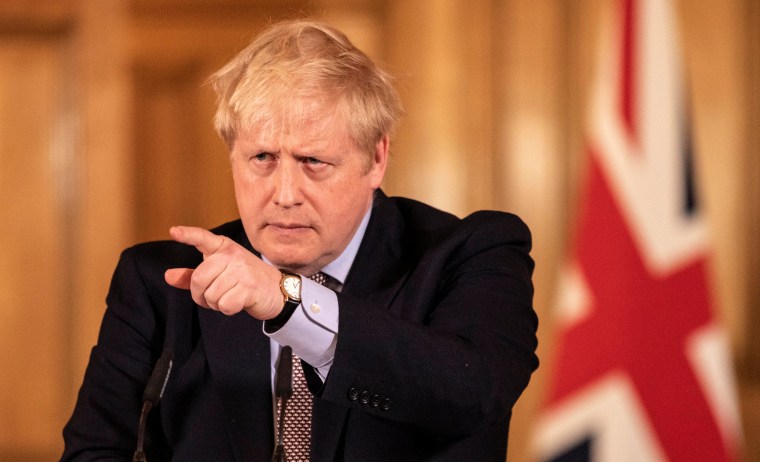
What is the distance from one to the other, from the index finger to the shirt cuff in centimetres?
15

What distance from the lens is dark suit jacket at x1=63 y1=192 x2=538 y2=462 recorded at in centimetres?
167

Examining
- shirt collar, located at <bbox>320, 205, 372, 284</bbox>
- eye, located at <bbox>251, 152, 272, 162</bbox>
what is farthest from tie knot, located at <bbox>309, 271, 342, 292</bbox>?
eye, located at <bbox>251, 152, 272, 162</bbox>

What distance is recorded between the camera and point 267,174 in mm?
1852

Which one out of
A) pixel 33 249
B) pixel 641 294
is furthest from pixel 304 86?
pixel 33 249

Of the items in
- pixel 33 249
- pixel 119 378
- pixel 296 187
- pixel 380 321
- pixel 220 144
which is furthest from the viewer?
pixel 220 144

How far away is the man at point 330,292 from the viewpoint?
5.75 feet

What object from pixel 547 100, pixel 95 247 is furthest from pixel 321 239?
pixel 95 247

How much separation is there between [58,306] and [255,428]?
300 centimetres

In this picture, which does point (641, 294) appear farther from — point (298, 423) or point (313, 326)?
point (313, 326)

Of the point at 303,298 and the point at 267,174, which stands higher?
the point at 267,174

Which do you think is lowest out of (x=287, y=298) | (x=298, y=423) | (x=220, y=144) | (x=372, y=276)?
(x=298, y=423)

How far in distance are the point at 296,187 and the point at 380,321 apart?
1.14 feet

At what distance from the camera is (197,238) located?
148cm

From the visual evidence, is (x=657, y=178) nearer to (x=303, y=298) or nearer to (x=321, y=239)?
(x=321, y=239)
